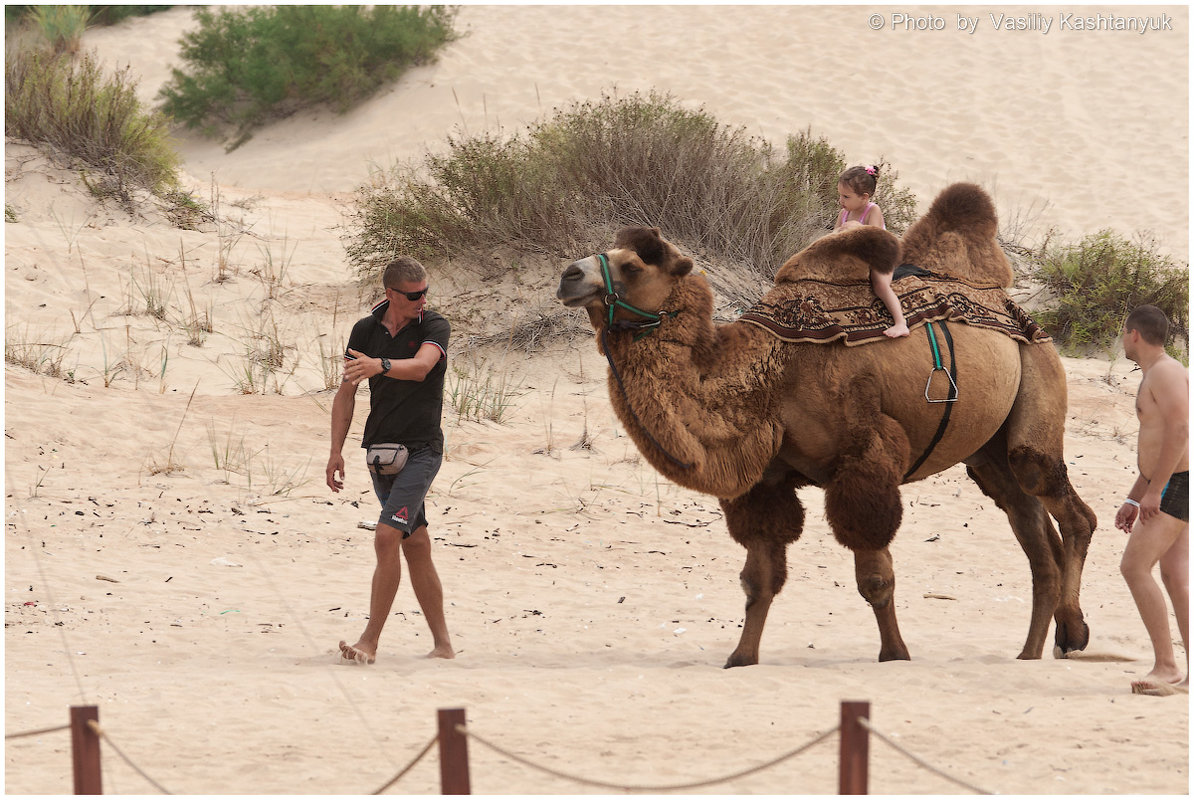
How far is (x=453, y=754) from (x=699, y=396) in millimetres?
2630

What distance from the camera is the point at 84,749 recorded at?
382cm

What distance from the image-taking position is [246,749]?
16.2 ft

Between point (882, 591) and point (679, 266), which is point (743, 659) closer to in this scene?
point (882, 591)

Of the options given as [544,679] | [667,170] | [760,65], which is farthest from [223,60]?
[544,679]

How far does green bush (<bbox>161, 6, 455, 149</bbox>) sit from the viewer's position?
2830 centimetres

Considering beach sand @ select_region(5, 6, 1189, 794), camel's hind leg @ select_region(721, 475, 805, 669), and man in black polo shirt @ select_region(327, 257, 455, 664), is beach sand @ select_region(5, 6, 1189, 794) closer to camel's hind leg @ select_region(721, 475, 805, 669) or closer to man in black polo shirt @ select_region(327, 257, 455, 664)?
camel's hind leg @ select_region(721, 475, 805, 669)

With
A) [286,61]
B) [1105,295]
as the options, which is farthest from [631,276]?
[286,61]

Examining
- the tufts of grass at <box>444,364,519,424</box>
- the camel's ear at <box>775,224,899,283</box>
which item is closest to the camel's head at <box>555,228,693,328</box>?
the camel's ear at <box>775,224,899,283</box>

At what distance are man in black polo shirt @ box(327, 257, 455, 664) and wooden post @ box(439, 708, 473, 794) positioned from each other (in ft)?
8.39

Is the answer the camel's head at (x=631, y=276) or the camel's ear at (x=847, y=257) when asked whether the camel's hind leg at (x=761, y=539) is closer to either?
the camel's ear at (x=847, y=257)

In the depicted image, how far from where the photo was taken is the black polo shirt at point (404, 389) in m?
6.32

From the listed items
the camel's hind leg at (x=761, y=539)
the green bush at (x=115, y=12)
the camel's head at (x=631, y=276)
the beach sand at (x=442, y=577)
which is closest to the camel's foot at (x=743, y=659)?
the camel's hind leg at (x=761, y=539)

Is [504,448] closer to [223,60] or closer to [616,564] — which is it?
[616,564]

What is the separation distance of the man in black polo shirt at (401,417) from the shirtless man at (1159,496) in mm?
3158
